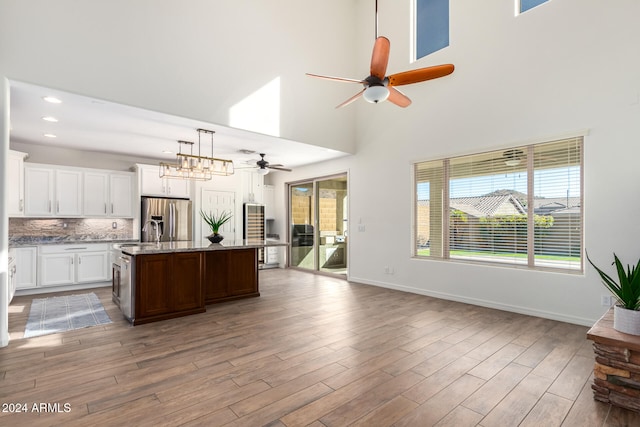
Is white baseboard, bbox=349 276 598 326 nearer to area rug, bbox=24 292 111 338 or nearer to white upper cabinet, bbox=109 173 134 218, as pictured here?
area rug, bbox=24 292 111 338

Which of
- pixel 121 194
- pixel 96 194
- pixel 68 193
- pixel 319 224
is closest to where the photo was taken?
pixel 68 193

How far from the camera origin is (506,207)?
448 cm

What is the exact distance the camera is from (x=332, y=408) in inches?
81.7

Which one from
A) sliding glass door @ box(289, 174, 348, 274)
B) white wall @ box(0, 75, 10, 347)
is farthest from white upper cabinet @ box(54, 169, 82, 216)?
sliding glass door @ box(289, 174, 348, 274)

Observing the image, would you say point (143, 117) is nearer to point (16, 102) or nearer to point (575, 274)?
point (16, 102)

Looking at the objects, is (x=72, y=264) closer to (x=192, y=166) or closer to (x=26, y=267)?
(x=26, y=267)

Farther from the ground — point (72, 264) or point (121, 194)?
point (121, 194)

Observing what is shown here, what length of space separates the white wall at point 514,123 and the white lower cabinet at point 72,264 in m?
4.99

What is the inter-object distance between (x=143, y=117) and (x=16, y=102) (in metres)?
1.30

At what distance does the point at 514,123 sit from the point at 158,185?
635cm

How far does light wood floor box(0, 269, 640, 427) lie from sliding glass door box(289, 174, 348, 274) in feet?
10.4

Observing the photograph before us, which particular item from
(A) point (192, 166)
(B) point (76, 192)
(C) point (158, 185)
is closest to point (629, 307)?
(A) point (192, 166)

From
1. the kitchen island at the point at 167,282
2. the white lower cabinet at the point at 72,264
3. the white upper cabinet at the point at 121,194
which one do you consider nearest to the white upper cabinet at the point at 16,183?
the white lower cabinet at the point at 72,264

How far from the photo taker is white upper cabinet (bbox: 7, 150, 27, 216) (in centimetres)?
Answer: 512
